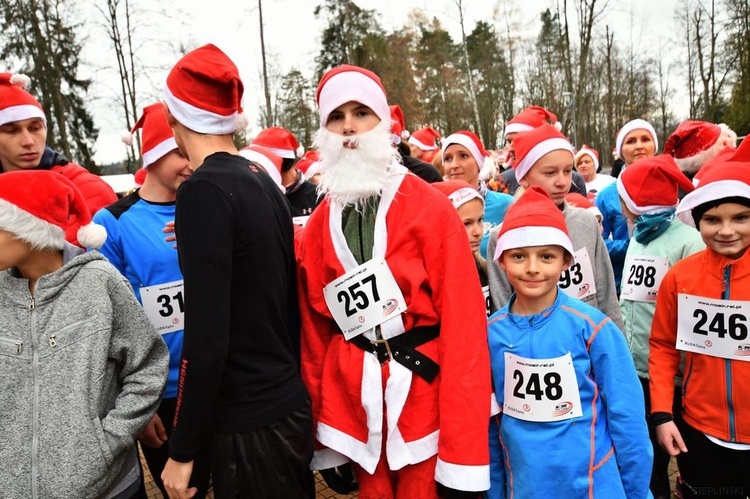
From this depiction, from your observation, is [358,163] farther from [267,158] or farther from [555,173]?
[267,158]

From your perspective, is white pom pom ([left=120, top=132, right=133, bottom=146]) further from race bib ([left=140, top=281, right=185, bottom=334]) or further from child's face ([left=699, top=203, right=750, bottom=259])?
child's face ([left=699, top=203, right=750, bottom=259])

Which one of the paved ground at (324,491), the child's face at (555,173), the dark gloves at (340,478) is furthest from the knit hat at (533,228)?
the paved ground at (324,491)

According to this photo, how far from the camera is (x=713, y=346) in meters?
2.15

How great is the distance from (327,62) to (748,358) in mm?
23289

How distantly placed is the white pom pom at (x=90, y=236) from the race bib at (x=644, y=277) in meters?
2.68

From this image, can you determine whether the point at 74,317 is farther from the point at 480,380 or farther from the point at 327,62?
the point at 327,62

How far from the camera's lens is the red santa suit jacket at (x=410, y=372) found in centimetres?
170

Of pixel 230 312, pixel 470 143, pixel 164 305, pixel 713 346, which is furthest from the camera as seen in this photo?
pixel 470 143

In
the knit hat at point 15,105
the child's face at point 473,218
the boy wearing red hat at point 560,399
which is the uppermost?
the knit hat at point 15,105

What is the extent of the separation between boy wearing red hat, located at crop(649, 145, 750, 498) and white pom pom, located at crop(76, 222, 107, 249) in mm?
2462

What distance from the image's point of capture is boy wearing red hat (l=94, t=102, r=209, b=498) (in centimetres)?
232

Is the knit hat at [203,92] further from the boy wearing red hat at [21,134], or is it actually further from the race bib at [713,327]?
the race bib at [713,327]

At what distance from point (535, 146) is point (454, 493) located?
74.4 inches

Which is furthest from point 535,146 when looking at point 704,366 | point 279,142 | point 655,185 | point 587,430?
point 279,142
